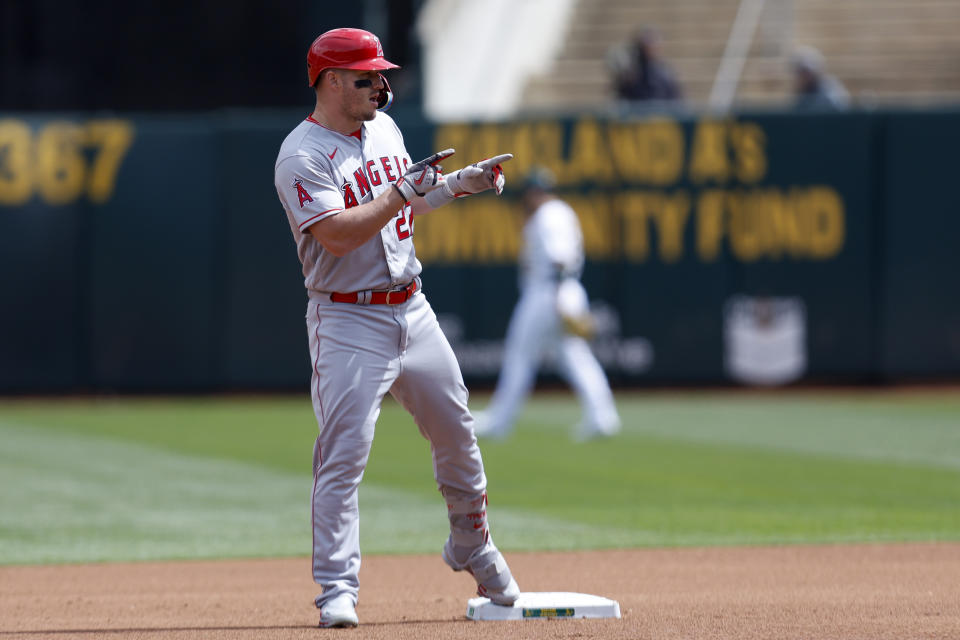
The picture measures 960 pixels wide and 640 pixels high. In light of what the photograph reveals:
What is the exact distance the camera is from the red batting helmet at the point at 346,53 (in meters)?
5.55

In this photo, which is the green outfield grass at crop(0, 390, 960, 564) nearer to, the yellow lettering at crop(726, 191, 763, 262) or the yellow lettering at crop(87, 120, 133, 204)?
the yellow lettering at crop(726, 191, 763, 262)

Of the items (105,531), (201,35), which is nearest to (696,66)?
(201,35)

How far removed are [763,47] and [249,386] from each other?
28.3ft

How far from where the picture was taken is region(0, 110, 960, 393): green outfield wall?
59.2 ft

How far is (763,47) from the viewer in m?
21.3

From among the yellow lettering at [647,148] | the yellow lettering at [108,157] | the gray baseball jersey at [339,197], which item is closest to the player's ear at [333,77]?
the gray baseball jersey at [339,197]

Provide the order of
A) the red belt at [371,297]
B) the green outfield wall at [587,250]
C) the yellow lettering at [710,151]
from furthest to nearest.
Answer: the yellow lettering at [710,151] → the green outfield wall at [587,250] → the red belt at [371,297]

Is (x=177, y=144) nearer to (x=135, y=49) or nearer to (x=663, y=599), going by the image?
(x=135, y=49)

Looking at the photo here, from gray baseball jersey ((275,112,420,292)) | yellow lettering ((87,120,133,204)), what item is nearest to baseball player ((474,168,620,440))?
yellow lettering ((87,120,133,204))

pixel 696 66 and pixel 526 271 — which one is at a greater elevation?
pixel 696 66

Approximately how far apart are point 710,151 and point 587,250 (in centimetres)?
187

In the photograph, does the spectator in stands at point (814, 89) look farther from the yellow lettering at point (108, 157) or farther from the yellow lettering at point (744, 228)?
the yellow lettering at point (108, 157)

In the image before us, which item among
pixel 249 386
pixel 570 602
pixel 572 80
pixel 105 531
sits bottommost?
pixel 249 386

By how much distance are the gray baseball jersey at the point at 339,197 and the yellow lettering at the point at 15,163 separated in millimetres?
13064
